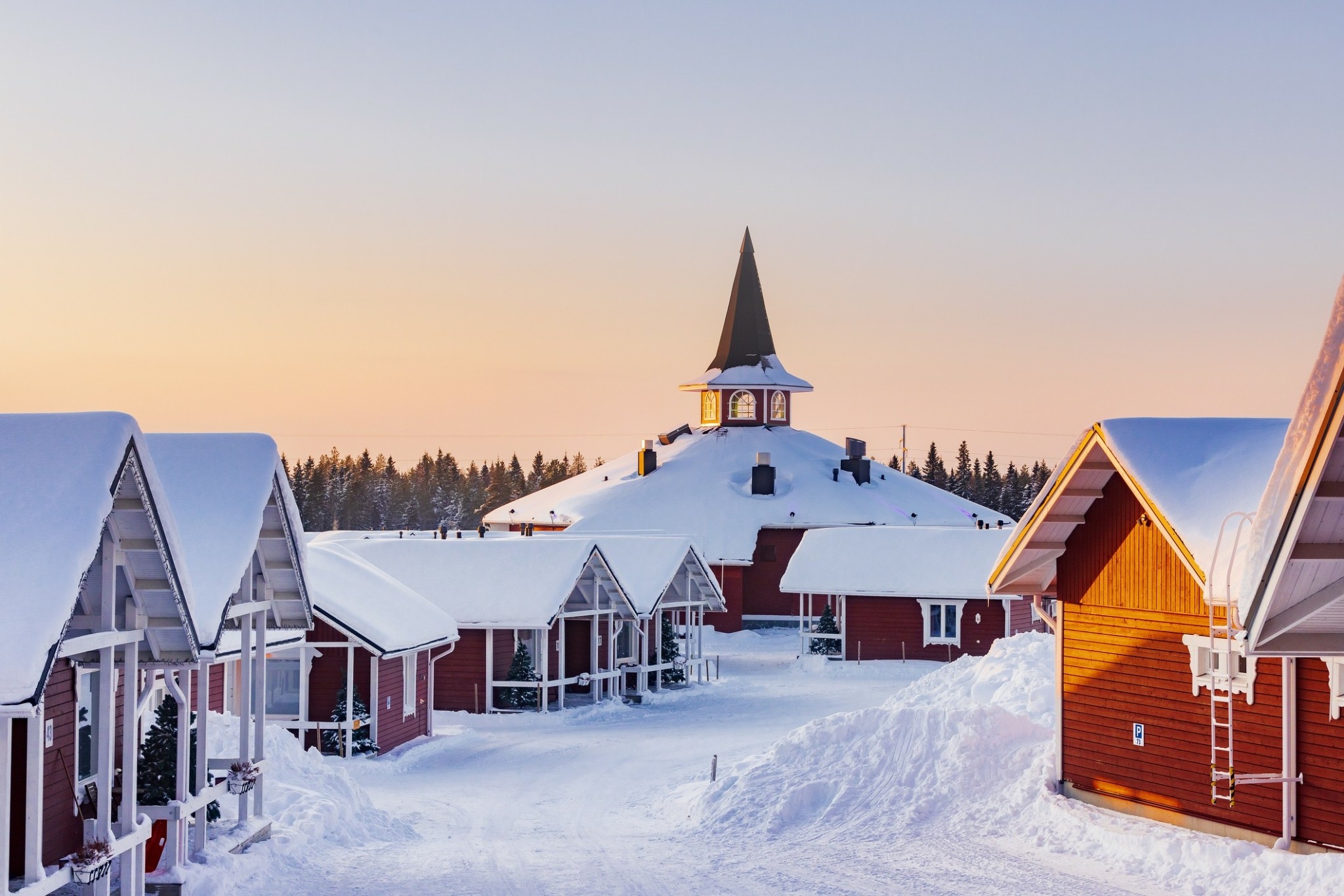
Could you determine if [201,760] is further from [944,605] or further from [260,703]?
[944,605]

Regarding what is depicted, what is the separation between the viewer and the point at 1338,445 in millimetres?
9414

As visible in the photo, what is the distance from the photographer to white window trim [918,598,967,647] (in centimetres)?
4809

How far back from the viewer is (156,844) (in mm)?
14922

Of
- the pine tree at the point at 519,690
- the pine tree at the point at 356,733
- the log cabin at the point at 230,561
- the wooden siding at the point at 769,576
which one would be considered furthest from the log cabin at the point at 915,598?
the log cabin at the point at 230,561

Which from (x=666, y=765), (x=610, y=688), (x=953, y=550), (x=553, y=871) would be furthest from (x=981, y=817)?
(x=953, y=550)

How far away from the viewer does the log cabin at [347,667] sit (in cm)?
2719

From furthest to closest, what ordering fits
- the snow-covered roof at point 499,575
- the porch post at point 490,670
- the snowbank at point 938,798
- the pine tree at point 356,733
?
the snow-covered roof at point 499,575 < the porch post at point 490,670 < the pine tree at point 356,733 < the snowbank at point 938,798

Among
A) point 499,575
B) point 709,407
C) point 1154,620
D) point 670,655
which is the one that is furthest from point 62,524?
point 709,407

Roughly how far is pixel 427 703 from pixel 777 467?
156 ft

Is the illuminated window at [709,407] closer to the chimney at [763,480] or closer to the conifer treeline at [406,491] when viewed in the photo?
the chimney at [763,480]

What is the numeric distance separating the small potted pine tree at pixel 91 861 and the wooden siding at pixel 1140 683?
11.7 meters

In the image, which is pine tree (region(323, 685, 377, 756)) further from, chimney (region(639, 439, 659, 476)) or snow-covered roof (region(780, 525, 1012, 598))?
chimney (region(639, 439, 659, 476))

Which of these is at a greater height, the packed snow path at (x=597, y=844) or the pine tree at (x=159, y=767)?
the pine tree at (x=159, y=767)

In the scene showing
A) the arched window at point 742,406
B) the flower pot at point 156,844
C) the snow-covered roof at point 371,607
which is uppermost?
the arched window at point 742,406
